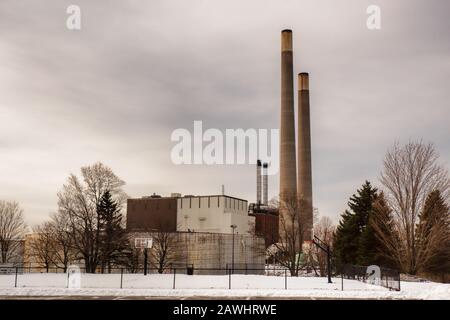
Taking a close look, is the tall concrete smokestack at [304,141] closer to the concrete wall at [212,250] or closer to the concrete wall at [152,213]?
the concrete wall at [212,250]

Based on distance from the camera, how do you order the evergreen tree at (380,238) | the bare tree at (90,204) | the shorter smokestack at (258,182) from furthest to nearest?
1. the shorter smokestack at (258,182)
2. the bare tree at (90,204)
3. the evergreen tree at (380,238)

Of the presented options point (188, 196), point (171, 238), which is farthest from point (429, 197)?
point (188, 196)

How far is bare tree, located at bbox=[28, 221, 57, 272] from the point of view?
234ft

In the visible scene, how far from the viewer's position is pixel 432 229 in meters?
46.2

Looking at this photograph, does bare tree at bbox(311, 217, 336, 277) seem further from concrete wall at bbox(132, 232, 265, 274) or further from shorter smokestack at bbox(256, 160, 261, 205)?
shorter smokestack at bbox(256, 160, 261, 205)

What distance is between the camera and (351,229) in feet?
209

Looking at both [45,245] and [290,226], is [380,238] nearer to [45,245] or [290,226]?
[290,226]

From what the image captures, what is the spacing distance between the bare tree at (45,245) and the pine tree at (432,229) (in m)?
46.8

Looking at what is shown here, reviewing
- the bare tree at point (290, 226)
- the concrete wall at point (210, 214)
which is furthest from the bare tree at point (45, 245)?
the bare tree at point (290, 226)

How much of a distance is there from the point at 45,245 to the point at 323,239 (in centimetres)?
4719

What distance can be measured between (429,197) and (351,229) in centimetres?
1729

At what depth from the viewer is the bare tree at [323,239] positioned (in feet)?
219

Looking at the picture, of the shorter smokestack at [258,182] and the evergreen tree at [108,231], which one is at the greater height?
the shorter smokestack at [258,182]
